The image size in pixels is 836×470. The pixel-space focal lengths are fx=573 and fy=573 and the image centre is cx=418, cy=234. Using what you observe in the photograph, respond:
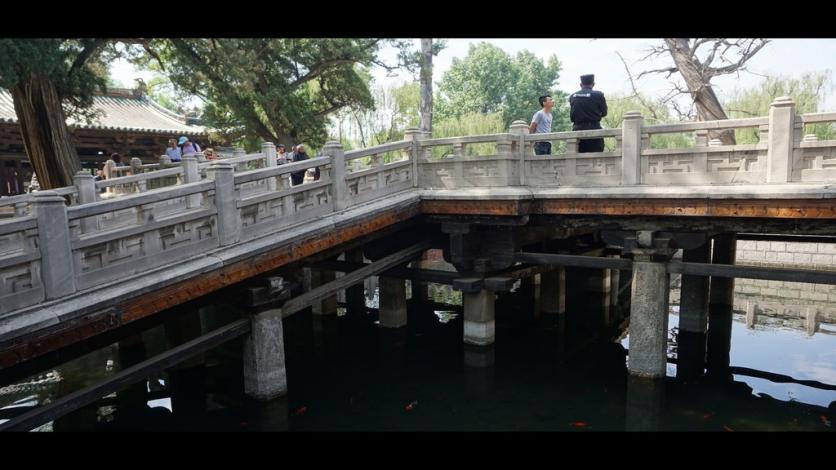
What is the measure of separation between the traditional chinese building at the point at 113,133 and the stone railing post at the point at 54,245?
14190mm

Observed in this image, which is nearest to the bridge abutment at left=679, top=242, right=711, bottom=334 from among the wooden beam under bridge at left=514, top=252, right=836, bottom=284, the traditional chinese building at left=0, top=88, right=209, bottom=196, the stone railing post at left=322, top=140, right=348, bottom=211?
the wooden beam under bridge at left=514, top=252, right=836, bottom=284

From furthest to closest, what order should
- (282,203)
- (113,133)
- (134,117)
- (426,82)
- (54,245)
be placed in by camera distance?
(426,82) < (134,117) < (113,133) < (282,203) < (54,245)

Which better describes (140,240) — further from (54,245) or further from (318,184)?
(318,184)

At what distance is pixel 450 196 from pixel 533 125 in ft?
6.99

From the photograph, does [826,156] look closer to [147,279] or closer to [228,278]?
[228,278]

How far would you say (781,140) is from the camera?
24.7ft

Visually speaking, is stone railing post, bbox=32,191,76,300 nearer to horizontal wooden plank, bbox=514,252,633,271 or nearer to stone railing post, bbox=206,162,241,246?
stone railing post, bbox=206,162,241,246

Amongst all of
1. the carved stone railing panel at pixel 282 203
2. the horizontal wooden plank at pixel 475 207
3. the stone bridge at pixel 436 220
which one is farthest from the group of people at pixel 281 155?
the carved stone railing panel at pixel 282 203

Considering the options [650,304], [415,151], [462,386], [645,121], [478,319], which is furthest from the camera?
[645,121]

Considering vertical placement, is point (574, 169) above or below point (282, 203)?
above

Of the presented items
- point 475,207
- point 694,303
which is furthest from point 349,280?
point 694,303

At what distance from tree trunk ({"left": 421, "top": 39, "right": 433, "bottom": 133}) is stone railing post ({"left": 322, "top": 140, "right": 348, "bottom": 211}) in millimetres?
14038

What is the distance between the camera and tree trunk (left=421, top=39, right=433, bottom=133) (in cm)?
2234

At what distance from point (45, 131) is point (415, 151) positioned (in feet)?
28.4
